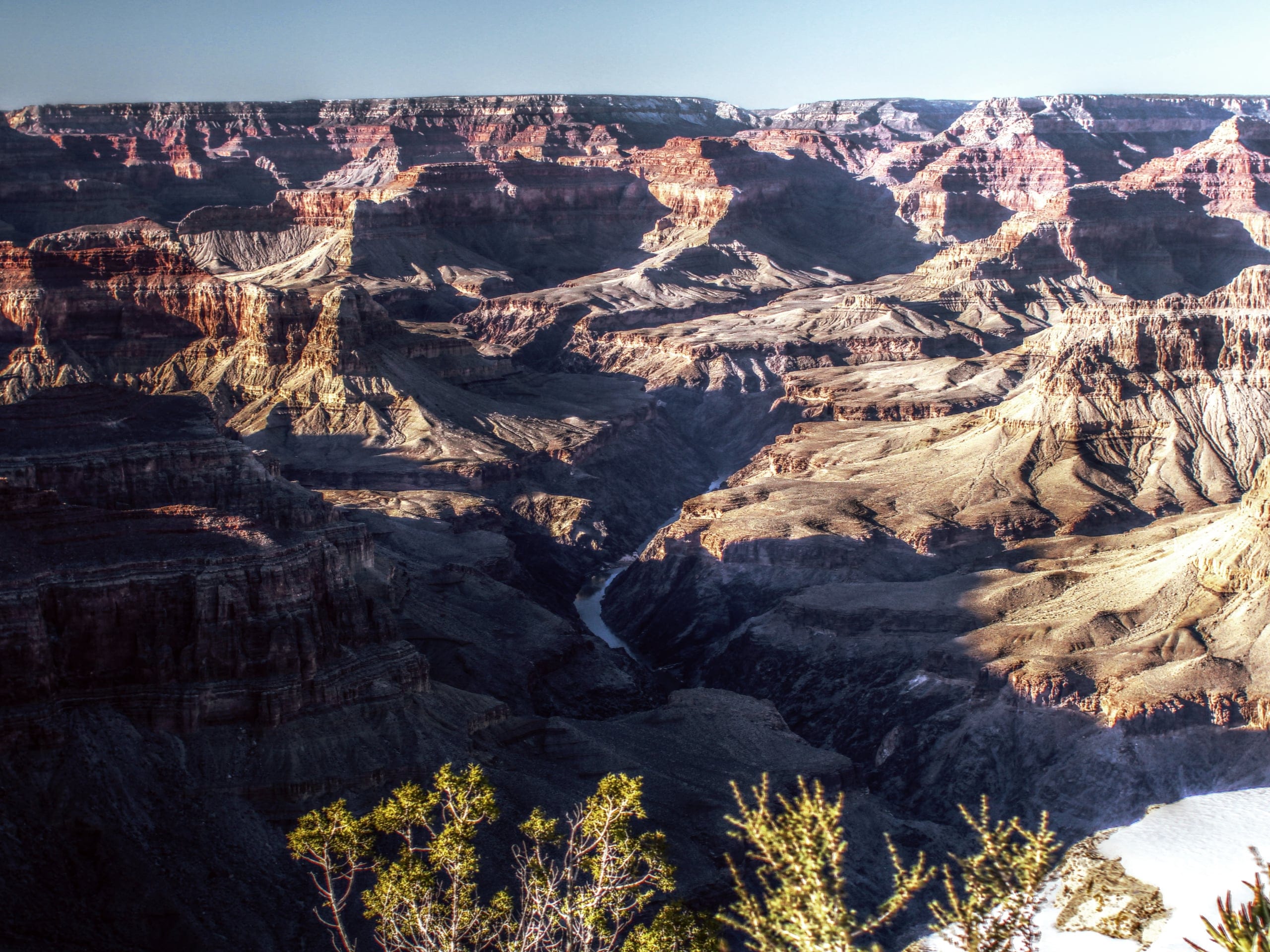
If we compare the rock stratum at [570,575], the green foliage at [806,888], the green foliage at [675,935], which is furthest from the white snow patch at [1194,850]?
the green foliage at [806,888]

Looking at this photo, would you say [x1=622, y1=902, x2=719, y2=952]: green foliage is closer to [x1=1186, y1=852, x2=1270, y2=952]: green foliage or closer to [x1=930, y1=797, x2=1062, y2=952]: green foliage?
[x1=930, y1=797, x2=1062, y2=952]: green foliage

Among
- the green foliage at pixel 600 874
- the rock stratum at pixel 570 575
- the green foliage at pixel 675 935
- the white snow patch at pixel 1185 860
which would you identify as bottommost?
the white snow patch at pixel 1185 860

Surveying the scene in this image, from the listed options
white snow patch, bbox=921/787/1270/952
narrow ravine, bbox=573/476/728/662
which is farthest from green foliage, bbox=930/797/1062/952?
narrow ravine, bbox=573/476/728/662

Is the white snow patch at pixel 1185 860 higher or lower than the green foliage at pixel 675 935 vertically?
lower

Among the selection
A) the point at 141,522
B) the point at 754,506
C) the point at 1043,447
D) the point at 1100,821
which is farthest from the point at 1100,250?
the point at 141,522

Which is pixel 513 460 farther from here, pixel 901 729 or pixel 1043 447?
pixel 901 729

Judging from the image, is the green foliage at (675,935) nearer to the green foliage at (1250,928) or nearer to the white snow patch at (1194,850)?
the green foliage at (1250,928)
